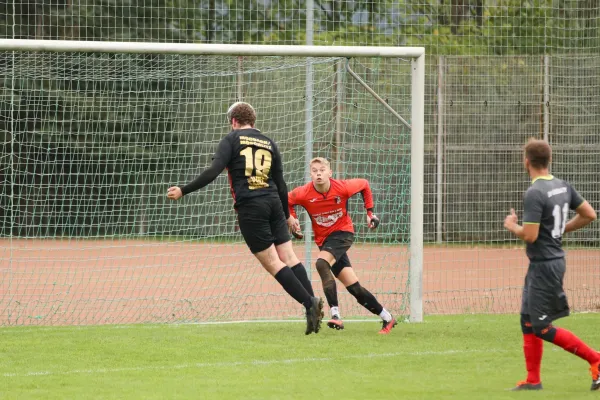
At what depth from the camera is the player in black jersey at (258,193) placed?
8.51m

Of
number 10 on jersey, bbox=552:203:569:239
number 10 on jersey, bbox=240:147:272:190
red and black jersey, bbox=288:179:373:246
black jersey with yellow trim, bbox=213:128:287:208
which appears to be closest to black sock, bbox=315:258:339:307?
red and black jersey, bbox=288:179:373:246

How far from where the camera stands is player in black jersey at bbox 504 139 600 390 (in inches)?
245

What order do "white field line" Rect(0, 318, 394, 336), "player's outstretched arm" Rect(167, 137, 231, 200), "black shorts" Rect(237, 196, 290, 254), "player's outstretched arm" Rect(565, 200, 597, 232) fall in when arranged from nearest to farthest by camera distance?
1. "player's outstretched arm" Rect(565, 200, 597, 232)
2. "player's outstretched arm" Rect(167, 137, 231, 200)
3. "black shorts" Rect(237, 196, 290, 254)
4. "white field line" Rect(0, 318, 394, 336)

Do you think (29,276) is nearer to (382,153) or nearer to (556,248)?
(382,153)

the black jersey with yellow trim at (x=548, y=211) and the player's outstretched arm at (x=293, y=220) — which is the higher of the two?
the black jersey with yellow trim at (x=548, y=211)

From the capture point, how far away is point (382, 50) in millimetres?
9930

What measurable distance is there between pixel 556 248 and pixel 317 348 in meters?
2.67

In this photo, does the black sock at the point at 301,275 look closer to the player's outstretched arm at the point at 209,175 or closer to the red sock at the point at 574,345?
the player's outstretched arm at the point at 209,175

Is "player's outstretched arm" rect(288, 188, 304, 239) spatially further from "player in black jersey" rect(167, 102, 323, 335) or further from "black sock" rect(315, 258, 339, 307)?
"player in black jersey" rect(167, 102, 323, 335)

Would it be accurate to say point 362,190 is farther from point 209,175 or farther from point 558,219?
point 558,219

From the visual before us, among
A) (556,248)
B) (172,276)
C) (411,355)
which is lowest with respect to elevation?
(172,276)

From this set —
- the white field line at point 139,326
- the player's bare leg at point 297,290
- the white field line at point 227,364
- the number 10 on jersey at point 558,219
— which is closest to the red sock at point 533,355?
the number 10 on jersey at point 558,219

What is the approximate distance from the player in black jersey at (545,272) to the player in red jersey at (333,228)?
298cm

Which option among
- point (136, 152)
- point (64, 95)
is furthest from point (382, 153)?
point (64, 95)
